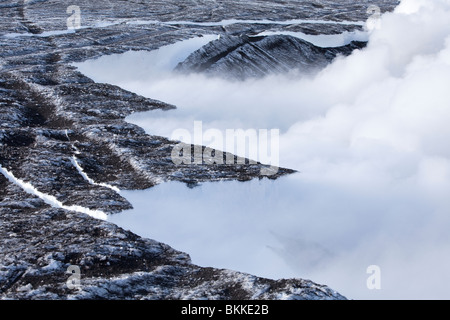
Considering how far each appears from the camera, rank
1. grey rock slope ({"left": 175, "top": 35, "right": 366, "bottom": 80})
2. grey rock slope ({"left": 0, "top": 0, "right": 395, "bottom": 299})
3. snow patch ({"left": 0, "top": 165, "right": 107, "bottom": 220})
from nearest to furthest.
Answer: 1. grey rock slope ({"left": 0, "top": 0, "right": 395, "bottom": 299})
2. snow patch ({"left": 0, "top": 165, "right": 107, "bottom": 220})
3. grey rock slope ({"left": 175, "top": 35, "right": 366, "bottom": 80})

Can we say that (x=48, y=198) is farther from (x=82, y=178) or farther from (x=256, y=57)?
(x=256, y=57)

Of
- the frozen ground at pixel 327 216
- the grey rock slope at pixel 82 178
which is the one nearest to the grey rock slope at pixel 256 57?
the grey rock slope at pixel 82 178

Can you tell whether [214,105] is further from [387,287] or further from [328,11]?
[328,11]

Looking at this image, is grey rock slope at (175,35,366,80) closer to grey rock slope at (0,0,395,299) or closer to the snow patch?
A: grey rock slope at (0,0,395,299)

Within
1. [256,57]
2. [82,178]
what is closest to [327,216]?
[82,178]

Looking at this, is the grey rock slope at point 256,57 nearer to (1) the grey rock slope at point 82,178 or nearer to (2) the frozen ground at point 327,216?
(1) the grey rock slope at point 82,178

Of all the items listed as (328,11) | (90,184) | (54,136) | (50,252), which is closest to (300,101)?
(54,136)

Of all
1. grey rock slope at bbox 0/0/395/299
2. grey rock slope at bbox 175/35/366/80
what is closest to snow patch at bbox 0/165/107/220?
grey rock slope at bbox 0/0/395/299
